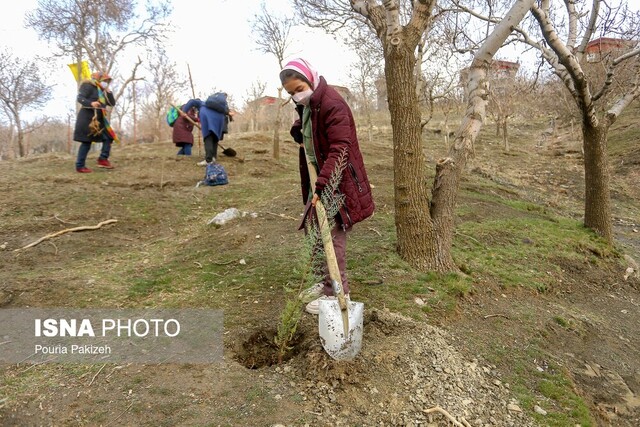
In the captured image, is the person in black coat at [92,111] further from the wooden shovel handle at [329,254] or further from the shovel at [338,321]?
the shovel at [338,321]

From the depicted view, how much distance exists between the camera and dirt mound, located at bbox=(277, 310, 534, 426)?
7.48 ft

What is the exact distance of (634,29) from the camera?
6.48 m

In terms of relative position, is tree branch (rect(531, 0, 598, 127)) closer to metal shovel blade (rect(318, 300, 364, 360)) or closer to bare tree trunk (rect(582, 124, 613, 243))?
bare tree trunk (rect(582, 124, 613, 243))

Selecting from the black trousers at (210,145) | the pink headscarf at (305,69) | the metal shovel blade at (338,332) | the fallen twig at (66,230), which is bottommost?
the metal shovel blade at (338,332)

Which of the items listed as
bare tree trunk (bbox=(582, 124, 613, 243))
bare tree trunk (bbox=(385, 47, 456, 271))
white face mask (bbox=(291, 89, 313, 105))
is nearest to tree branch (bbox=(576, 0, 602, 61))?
bare tree trunk (bbox=(582, 124, 613, 243))

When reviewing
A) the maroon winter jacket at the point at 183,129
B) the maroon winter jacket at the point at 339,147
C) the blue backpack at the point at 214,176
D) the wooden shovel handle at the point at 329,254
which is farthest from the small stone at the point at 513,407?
the maroon winter jacket at the point at 183,129

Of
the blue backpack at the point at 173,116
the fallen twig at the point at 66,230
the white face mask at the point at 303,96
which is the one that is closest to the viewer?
the white face mask at the point at 303,96

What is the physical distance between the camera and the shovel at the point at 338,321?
2434mm

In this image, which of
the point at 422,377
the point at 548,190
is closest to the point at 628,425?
the point at 422,377

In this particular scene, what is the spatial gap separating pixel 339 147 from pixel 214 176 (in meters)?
5.41

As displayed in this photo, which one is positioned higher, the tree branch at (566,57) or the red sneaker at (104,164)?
the tree branch at (566,57)

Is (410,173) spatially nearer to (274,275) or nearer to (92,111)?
(274,275)

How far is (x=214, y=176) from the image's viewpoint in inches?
306

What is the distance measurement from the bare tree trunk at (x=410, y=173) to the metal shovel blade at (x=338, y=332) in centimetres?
166
